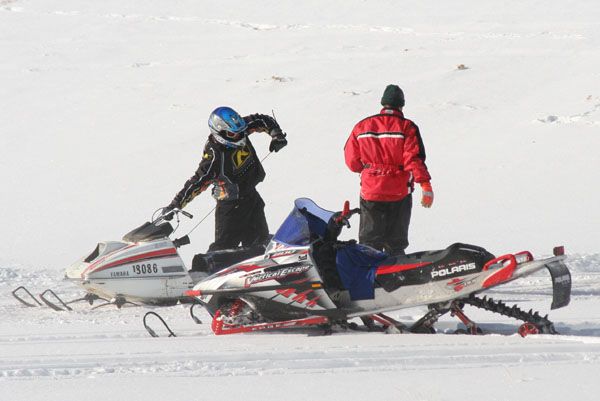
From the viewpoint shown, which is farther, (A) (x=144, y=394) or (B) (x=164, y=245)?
(B) (x=164, y=245)

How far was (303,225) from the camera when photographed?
19.4ft

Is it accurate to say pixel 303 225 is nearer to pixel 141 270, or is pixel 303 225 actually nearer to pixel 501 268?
pixel 501 268

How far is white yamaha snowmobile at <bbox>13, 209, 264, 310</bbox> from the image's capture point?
23.9 ft

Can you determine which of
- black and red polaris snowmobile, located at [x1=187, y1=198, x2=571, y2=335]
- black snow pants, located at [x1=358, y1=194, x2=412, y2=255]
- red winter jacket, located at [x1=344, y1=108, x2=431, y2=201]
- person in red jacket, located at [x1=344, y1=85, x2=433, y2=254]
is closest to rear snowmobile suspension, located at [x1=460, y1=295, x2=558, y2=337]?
black and red polaris snowmobile, located at [x1=187, y1=198, x2=571, y2=335]

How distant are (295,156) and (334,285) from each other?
908 centimetres

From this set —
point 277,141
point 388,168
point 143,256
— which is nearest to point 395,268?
point 388,168

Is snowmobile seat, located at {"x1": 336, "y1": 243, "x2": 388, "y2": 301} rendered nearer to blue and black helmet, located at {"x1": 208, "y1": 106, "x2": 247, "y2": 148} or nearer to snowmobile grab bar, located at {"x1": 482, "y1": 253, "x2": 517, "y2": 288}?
snowmobile grab bar, located at {"x1": 482, "y1": 253, "x2": 517, "y2": 288}

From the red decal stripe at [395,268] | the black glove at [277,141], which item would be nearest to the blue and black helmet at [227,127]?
the black glove at [277,141]

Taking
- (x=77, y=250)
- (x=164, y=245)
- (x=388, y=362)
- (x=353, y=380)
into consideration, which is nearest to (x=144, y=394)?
(x=353, y=380)

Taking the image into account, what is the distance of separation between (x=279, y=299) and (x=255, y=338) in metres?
0.26

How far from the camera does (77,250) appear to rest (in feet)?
34.2

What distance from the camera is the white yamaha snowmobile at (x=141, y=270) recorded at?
7273 mm

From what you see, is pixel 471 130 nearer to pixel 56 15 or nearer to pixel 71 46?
pixel 71 46

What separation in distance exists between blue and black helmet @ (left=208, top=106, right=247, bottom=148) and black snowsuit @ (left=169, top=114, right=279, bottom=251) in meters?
0.06
